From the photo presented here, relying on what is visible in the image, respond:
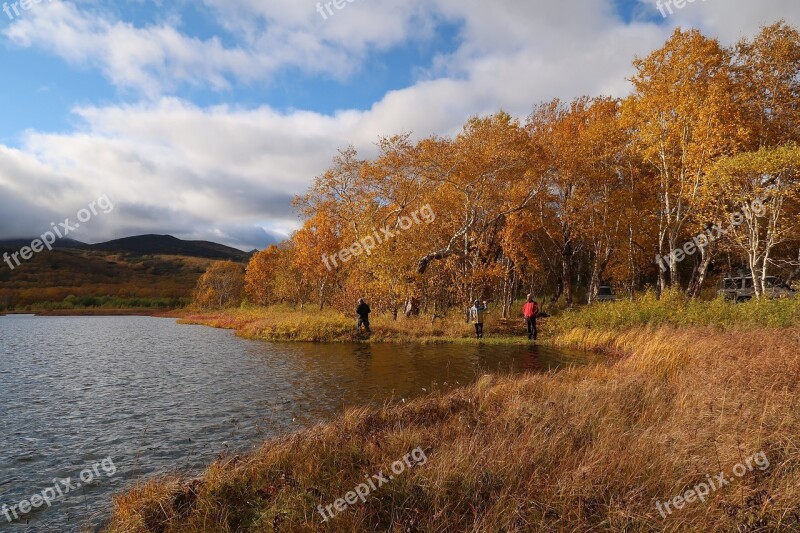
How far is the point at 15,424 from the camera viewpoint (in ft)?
34.6

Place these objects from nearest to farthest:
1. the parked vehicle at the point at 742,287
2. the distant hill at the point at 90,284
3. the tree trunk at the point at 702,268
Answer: the tree trunk at the point at 702,268 < the parked vehicle at the point at 742,287 < the distant hill at the point at 90,284

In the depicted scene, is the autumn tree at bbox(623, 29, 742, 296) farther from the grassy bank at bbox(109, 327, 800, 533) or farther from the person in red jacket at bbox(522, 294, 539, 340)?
the grassy bank at bbox(109, 327, 800, 533)

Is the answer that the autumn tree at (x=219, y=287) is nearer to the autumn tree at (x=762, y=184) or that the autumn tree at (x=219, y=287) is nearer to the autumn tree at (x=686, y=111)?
the autumn tree at (x=686, y=111)

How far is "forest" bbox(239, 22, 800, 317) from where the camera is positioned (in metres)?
24.6

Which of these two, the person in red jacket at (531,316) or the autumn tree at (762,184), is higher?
the autumn tree at (762,184)

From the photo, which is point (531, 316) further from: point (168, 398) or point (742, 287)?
point (742, 287)

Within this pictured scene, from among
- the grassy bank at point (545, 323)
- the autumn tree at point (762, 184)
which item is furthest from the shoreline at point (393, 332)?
the autumn tree at point (762, 184)

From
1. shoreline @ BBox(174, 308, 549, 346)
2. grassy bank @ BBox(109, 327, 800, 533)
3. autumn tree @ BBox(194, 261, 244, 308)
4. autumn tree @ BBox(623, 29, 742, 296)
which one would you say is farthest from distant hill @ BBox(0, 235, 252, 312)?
grassy bank @ BBox(109, 327, 800, 533)

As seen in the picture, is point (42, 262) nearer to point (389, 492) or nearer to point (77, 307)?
point (77, 307)

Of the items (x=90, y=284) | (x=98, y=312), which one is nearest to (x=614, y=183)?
(x=98, y=312)

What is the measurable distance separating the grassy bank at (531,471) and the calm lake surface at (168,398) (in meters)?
1.87

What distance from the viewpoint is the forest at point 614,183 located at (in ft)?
80.7

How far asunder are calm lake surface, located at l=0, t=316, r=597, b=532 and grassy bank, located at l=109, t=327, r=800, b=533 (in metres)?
1.87

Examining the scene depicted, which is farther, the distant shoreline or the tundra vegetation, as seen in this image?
the distant shoreline
